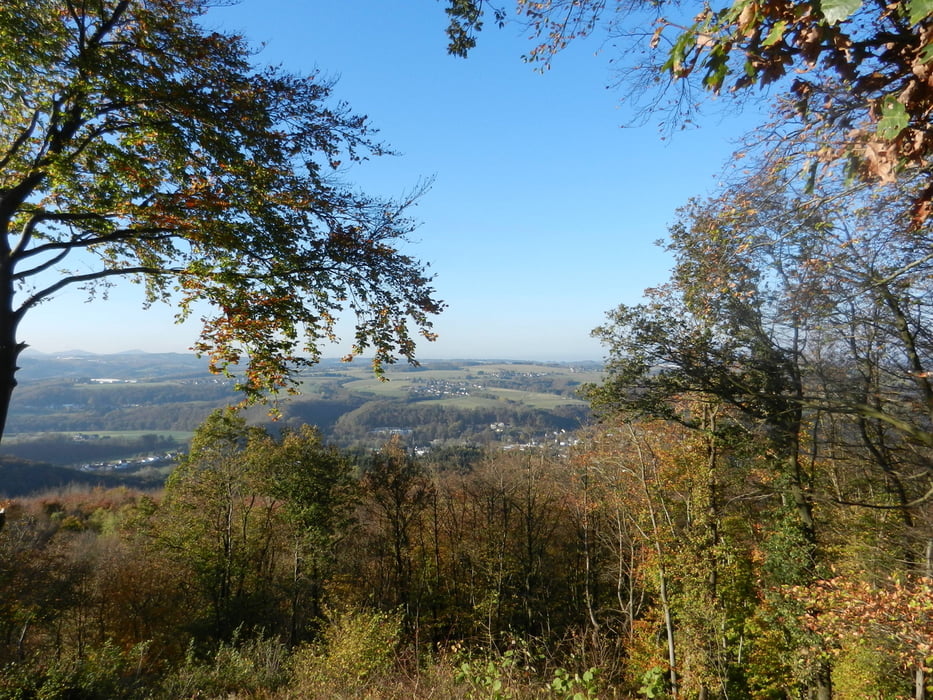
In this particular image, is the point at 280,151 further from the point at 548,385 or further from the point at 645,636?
the point at 548,385

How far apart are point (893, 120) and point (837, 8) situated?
24.0 inches

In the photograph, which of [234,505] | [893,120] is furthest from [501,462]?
[893,120]

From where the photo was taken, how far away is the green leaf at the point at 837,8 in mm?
1406

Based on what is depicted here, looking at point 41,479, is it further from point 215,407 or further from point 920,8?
point 920,8

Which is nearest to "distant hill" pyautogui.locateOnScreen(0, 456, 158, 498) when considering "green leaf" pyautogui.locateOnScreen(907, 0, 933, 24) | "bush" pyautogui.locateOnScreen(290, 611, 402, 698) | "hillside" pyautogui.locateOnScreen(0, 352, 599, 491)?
"hillside" pyautogui.locateOnScreen(0, 352, 599, 491)

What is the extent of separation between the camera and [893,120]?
5.57 feet

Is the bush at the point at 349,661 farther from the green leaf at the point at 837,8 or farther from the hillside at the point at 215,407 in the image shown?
the hillside at the point at 215,407

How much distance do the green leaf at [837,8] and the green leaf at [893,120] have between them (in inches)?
20.8

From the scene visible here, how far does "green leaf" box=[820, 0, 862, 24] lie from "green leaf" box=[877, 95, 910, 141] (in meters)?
0.53

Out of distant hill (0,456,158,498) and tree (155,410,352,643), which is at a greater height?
tree (155,410,352,643)

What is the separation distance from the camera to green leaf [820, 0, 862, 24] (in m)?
1.41

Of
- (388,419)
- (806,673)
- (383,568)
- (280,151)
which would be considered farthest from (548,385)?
(280,151)

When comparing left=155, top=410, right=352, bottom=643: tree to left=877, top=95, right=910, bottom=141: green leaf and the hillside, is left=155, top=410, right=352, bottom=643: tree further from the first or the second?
the hillside

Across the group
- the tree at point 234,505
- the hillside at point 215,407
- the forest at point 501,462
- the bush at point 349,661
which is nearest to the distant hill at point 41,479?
the hillside at point 215,407
